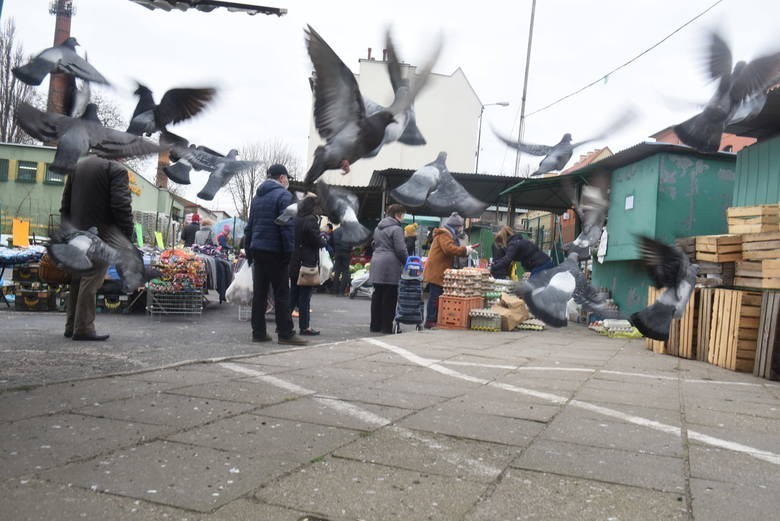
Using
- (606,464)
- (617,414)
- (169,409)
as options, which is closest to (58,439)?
(169,409)

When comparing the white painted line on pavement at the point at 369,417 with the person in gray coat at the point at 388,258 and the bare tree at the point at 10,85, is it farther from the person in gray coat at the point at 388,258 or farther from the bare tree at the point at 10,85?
the person in gray coat at the point at 388,258

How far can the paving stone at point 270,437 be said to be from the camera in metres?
2.93

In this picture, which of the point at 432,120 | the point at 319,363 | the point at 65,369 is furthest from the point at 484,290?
the point at 432,120

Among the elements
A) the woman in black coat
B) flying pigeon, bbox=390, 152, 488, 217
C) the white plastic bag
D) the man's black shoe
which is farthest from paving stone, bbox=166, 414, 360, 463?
the white plastic bag

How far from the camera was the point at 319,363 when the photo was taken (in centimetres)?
544

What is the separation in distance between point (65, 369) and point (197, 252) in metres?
5.18

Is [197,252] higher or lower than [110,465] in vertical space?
higher

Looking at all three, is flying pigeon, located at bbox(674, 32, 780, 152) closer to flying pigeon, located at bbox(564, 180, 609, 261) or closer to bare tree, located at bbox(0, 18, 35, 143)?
flying pigeon, located at bbox(564, 180, 609, 261)

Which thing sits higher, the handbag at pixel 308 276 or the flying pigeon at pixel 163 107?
the flying pigeon at pixel 163 107

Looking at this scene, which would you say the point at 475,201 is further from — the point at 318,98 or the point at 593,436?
the point at 593,436

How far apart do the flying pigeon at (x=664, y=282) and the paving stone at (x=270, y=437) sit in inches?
57.0

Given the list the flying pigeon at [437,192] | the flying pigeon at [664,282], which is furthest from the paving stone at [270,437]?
the flying pigeon at [664,282]

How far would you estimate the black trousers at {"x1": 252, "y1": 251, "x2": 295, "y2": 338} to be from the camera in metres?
6.40

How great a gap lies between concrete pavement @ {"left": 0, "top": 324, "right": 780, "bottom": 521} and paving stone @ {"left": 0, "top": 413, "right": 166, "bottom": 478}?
0.04ft
